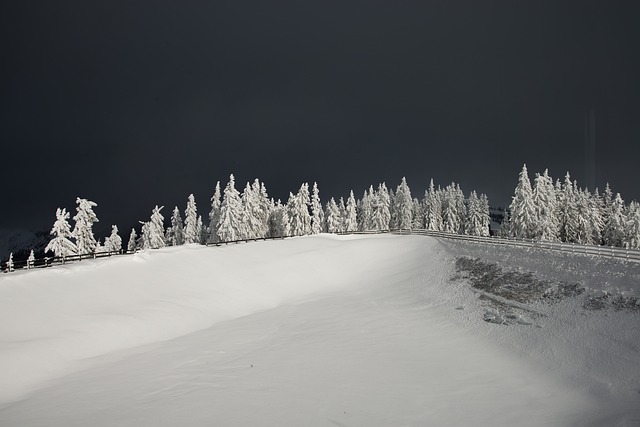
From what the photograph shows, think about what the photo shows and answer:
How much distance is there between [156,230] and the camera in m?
71.8

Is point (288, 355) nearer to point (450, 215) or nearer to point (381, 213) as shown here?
point (381, 213)

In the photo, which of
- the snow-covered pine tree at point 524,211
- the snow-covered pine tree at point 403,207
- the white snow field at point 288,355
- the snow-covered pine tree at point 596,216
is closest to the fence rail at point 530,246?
the white snow field at point 288,355

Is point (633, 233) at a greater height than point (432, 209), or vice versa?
point (432, 209)

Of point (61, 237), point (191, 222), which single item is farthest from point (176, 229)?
point (61, 237)

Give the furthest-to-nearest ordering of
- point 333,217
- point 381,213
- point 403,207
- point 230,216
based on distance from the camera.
Result: 1. point 333,217
2. point 403,207
3. point 381,213
4. point 230,216

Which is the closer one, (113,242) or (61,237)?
(61,237)

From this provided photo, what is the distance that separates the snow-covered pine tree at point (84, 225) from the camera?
49.9 meters

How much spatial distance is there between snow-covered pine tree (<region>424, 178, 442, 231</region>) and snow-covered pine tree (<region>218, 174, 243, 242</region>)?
49332 mm

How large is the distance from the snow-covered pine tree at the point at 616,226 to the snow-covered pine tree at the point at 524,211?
18544mm

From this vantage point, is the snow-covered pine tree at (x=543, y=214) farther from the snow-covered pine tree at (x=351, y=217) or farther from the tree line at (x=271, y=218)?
the snow-covered pine tree at (x=351, y=217)

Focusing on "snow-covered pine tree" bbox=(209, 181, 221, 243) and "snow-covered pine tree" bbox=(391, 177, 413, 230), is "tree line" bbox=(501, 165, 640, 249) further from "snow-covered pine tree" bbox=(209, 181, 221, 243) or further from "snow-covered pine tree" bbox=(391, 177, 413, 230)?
"snow-covered pine tree" bbox=(209, 181, 221, 243)

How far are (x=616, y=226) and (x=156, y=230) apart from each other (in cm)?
8520

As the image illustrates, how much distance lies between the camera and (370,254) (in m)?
46.6

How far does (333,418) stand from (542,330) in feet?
43.2
